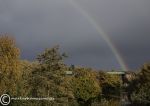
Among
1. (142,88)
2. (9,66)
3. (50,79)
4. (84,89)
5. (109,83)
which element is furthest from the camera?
(109,83)

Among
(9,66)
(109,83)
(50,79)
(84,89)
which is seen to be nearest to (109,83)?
(109,83)

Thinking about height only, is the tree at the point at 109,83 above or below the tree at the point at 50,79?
above

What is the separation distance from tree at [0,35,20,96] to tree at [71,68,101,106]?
71.1 ft

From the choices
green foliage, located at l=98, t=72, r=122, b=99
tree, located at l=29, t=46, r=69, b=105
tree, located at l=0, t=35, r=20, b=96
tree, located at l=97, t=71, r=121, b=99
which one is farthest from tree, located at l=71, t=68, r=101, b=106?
tree, located at l=29, t=46, r=69, b=105

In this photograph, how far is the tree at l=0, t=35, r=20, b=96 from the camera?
55.9 m

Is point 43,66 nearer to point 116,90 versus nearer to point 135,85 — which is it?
point 135,85

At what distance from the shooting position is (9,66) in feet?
194

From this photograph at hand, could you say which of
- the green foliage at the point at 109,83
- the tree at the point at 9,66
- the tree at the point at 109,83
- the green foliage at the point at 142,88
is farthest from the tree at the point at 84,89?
the tree at the point at 9,66

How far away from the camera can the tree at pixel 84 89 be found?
267ft

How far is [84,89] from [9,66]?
82.7 feet

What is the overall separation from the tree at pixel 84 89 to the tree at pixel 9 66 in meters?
21.7

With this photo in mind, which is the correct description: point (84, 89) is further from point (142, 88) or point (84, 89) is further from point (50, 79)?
point (50, 79)

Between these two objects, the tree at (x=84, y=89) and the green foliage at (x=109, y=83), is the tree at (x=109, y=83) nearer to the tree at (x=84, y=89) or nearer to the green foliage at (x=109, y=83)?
the green foliage at (x=109, y=83)

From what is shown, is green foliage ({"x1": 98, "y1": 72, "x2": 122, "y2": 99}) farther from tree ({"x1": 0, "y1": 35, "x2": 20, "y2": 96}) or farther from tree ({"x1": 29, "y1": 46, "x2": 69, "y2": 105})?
tree ({"x1": 29, "y1": 46, "x2": 69, "y2": 105})
